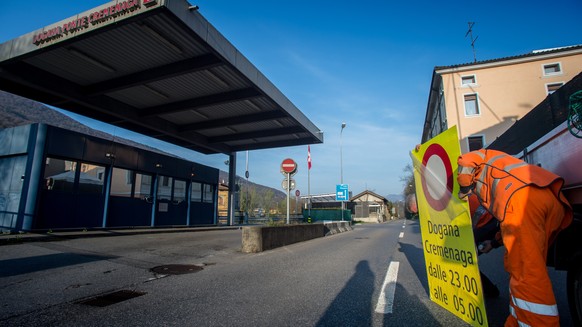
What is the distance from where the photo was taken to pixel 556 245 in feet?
7.74

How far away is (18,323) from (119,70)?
1139cm

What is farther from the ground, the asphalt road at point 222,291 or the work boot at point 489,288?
the work boot at point 489,288

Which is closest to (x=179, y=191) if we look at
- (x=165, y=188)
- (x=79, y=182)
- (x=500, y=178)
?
(x=165, y=188)

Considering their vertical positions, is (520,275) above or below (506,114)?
below

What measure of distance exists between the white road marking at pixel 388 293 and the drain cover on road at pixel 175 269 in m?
3.37

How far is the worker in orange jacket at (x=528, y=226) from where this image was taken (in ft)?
6.38

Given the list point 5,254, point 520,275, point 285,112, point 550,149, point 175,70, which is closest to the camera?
point 520,275

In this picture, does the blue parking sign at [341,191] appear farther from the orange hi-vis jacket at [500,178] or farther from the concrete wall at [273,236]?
the orange hi-vis jacket at [500,178]

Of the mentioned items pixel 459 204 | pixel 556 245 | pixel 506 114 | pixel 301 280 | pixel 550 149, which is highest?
pixel 506 114

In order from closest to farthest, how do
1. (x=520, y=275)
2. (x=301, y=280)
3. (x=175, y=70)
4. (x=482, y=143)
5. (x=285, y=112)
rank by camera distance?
(x=520, y=275) → (x=301, y=280) → (x=175, y=70) → (x=285, y=112) → (x=482, y=143)

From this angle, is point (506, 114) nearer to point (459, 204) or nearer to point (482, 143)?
point (482, 143)

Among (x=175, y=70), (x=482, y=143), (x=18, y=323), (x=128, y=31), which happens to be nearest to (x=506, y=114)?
(x=482, y=143)

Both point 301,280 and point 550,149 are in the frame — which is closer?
point 550,149

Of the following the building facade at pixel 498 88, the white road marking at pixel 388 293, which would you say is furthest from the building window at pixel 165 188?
the building facade at pixel 498 88
